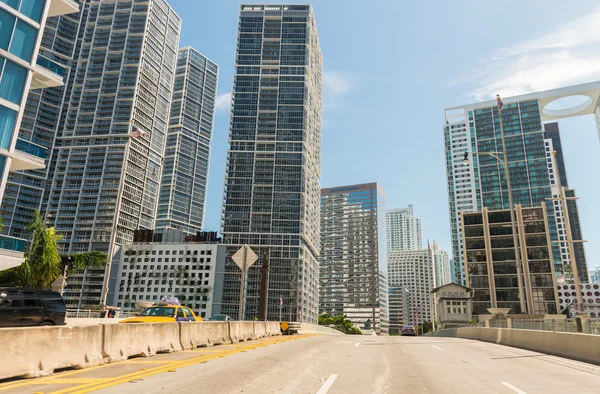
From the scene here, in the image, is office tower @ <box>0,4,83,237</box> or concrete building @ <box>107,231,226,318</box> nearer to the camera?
office tower @ <box>0,4,83,237</box>

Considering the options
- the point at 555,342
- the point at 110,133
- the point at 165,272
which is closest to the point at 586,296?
the point at 165,272

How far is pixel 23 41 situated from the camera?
25.5 metres

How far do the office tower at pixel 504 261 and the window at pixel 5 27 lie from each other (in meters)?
94.6

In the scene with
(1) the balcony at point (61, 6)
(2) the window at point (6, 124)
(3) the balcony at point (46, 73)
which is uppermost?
(1) the balcony at point (61, 6)

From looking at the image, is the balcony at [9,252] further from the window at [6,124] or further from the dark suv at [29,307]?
the dark suv at [29,307]

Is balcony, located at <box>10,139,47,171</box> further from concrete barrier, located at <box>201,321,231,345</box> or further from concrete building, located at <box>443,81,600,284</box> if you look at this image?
concrete building, located at <box>443,81,600,284</box>

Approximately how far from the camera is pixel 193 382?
297 inches

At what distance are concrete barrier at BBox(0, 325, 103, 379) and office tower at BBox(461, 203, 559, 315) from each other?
97.5 meters

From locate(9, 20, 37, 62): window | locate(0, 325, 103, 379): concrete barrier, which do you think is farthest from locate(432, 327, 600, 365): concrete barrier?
locate(9, 20, 37, 62): window

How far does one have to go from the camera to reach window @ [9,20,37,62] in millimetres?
24922

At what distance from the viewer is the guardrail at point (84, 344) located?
768cm

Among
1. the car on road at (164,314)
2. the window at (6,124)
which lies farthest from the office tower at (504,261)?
the window at (6,124)

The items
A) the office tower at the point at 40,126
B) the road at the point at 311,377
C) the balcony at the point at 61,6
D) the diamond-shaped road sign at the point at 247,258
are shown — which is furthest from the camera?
the office tower at the point at 40,126

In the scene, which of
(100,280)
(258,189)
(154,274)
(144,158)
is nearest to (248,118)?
(258,189)
